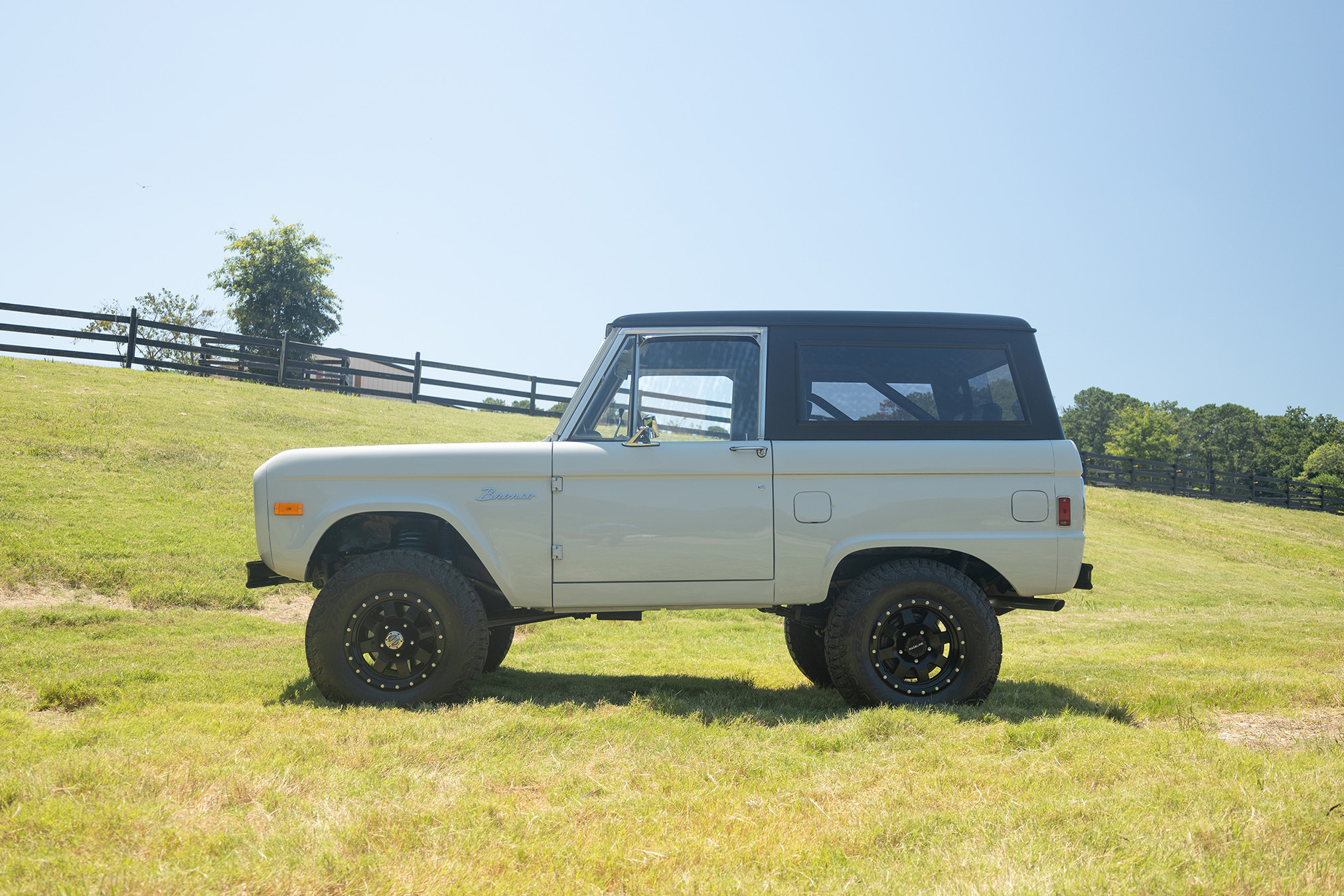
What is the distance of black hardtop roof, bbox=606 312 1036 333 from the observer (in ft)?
16.1

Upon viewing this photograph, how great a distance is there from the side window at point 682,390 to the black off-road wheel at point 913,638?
3.67 ft

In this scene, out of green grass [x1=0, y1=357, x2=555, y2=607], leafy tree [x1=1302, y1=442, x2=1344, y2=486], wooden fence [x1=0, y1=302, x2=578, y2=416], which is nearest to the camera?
green grass [x1=0, y1=357, x2=555, y2=607]

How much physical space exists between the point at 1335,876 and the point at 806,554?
2579 mm

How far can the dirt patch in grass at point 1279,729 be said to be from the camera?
3.98m

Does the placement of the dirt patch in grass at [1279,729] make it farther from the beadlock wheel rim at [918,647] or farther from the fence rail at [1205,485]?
the fence rail at [1205,485]

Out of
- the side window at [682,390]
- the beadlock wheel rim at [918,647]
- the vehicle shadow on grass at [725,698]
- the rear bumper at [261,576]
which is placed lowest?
the vehicle shadow on grass at [725,698]

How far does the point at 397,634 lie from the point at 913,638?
2853 mm

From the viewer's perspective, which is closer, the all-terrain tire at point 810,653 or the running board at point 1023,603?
the running board at point 1023,603

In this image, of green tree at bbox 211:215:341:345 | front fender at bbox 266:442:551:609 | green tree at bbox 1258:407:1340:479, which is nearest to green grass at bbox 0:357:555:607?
front fender at bbox 266:442:551:609

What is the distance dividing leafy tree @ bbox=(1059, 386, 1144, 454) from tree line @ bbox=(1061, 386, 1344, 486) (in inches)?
3.5

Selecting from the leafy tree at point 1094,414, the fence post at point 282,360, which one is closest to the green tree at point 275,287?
the fence post at point 282,360

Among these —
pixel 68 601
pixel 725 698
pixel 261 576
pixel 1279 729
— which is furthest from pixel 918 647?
pixel 68 601

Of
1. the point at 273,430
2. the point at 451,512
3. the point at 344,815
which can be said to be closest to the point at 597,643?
the point at 451,512

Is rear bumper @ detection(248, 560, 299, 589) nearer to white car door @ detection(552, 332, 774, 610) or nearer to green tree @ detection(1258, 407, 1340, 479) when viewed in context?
white car door @ detection(552, 332, 774, 610)
